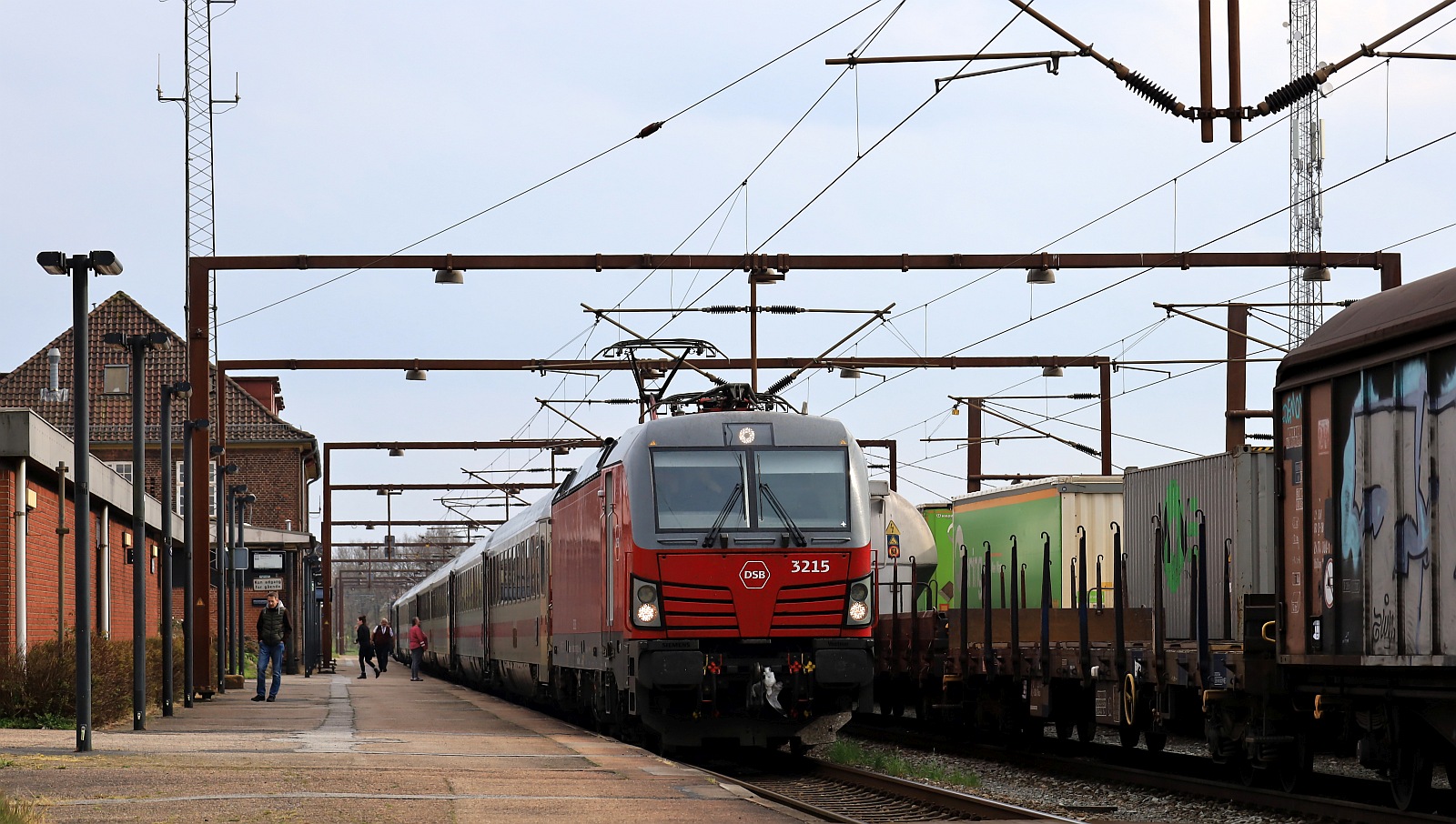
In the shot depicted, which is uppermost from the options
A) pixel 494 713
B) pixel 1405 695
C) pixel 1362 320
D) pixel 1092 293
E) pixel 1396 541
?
pixel 1092 293

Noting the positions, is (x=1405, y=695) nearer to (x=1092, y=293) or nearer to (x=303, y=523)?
(x=1092, y=293)

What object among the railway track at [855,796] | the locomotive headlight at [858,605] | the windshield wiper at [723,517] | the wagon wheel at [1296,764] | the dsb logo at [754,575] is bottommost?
the railway track at [855,796]

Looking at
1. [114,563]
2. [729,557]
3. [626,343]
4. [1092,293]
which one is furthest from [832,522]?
[114,563]

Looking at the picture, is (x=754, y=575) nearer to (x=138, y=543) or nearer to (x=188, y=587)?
(x=138, y=543)

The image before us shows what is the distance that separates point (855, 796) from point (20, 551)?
1290 cm

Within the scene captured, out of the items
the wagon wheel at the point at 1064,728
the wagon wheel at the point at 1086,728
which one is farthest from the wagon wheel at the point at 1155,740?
the wagon wheel at the point at 1064,728

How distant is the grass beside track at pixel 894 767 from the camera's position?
52.7ft

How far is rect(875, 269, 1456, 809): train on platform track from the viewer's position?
10938mm

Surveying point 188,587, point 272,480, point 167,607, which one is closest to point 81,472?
point 167,607

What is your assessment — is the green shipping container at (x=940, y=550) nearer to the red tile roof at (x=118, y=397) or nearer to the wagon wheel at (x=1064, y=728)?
the wagon wheel at (x=1064, y=728)

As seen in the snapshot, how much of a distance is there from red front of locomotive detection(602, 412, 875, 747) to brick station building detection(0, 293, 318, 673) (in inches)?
356

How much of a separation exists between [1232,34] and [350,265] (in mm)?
13165

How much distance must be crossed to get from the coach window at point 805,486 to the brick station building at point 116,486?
967 centimetres

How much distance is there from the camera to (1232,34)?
44.9ft
